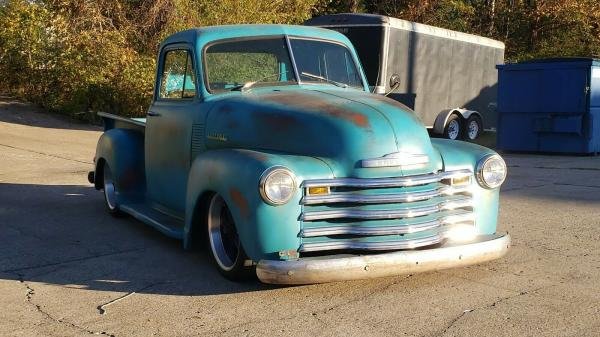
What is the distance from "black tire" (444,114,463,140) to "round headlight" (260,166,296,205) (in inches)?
548

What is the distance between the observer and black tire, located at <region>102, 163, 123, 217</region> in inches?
306

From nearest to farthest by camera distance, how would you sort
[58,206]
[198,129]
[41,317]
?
[41,317] < [198,129] < [58,206]

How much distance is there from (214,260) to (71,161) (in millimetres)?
8408

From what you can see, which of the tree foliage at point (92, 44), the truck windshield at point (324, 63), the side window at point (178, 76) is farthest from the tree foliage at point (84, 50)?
the truck windshield at point (324, 63)

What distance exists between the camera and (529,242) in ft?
21.8

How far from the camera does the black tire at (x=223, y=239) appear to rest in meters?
5.24

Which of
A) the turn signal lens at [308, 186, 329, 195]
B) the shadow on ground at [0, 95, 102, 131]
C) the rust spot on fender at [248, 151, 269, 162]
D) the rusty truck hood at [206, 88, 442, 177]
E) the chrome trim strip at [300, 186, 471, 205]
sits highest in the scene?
the rusty truck hood at [206, 88, 442, 177]

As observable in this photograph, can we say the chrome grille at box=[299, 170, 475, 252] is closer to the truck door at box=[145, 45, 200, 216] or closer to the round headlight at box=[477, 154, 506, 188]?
the round headlight at box=[477, 154, 506, 188]

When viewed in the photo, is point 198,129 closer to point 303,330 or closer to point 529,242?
point 303,330

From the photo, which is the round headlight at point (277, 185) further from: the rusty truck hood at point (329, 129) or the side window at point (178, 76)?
the side window at point (178, 76)

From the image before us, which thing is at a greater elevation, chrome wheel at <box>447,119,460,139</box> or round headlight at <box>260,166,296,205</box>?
round headlight at <box>260,166,296,205</box>

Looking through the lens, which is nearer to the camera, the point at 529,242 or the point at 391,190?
the point at 391,190

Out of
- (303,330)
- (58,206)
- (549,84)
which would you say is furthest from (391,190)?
(549,84)

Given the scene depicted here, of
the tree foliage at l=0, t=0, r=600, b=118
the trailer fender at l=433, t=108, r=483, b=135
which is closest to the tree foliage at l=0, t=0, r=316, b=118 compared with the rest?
the tree foliage at l=0, t=0, r=600, b=118
